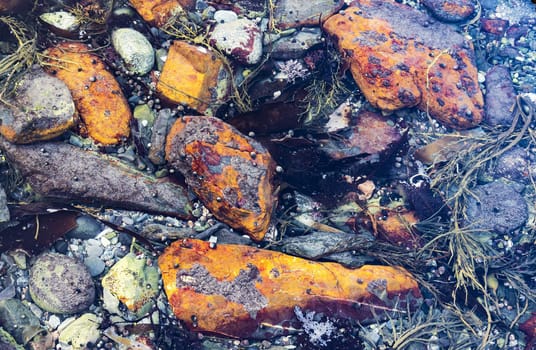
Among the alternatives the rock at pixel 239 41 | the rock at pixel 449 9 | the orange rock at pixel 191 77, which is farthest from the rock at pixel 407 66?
the orange rock at pixel 191 77

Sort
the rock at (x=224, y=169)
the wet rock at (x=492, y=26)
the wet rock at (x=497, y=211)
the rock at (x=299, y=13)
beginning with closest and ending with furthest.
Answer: the rock at (x=224, y=169), the wet rock at (x=497, y=211), the rock at (x=299, y=13), the wet rock at (x=492, y=26)

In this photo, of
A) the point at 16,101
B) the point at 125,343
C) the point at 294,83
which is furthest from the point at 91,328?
the point at 294,83

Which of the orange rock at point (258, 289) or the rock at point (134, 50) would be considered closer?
the orange rock at point (258, 289)

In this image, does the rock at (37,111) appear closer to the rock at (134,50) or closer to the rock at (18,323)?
the rock at (134,50)

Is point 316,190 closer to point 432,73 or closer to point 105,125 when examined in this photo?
point 432,73

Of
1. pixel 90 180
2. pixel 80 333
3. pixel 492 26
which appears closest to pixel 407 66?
pixel 492 26

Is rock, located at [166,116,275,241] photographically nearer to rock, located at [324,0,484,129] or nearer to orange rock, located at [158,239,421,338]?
orange rock, located at [158,239,421,338]
